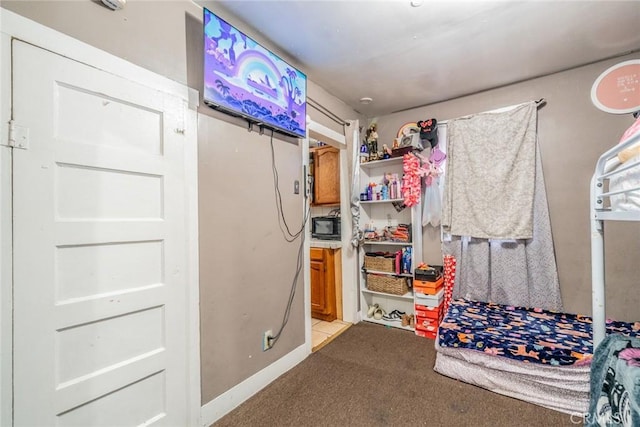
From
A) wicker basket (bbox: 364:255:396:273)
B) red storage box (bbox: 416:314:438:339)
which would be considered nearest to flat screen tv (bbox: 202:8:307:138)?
wicker basket (bbox: 364:255:396:273)

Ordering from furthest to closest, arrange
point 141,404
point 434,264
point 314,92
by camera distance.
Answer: point 434,264 → point 314,92 → point 141,404

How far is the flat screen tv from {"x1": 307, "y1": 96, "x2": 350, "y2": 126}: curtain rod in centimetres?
34

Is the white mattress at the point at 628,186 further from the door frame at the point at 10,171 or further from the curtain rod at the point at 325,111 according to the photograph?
the curtain rod at the point at 325,111

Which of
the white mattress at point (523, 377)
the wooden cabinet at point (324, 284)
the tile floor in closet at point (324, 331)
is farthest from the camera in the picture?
the wooden cabinet at point (324, 284)

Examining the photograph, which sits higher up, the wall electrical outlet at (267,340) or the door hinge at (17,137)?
the door hinge at (17,137)

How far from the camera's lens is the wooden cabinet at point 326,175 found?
10.9 feet

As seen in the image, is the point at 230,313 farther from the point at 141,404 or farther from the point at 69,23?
the point at 69,23

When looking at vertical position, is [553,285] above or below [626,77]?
below

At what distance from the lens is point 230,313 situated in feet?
5.59

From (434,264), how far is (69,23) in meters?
3.36

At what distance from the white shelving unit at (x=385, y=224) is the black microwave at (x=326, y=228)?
0.32 meters

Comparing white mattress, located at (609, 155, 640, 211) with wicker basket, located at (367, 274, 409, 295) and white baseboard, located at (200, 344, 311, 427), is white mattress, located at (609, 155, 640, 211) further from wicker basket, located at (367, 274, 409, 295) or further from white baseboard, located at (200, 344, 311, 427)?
white baseboard, located at (200, 344, 311, 427)

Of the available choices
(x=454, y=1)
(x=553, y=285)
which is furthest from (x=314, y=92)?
(x=553, y=285)

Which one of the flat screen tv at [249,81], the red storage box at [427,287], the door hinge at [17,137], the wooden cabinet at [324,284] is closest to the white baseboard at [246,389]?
the wooden cabinet at [324,284]
